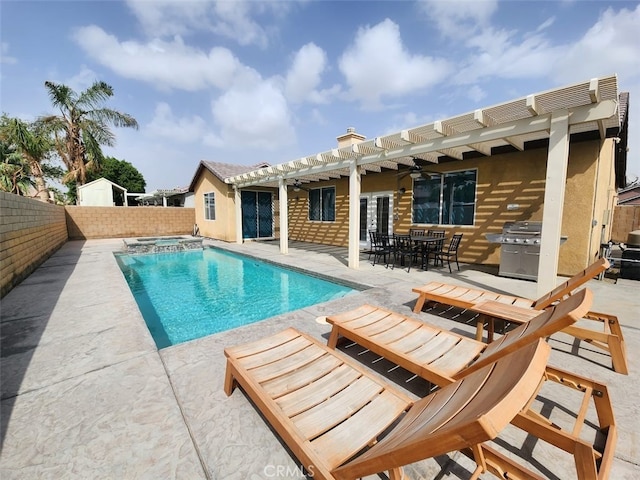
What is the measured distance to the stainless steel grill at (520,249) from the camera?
6348 millimetres

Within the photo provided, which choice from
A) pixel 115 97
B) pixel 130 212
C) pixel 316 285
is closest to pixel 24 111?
pixel 115 97

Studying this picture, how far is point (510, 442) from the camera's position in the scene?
188 cm

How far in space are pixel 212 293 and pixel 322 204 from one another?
25.9ft

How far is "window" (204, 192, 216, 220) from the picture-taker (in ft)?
54.9

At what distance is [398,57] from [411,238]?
730 centimetres

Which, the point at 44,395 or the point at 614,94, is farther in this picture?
the point at 614,94

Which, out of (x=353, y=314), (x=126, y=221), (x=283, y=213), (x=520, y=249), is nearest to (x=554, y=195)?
(x=520, y=249)

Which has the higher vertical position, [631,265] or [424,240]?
[424,240]

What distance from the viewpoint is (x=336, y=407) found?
1.80 metres

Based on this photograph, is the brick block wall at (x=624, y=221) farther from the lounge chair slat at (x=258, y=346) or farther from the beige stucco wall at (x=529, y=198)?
the lounge chair slat at (x=258, y=346)

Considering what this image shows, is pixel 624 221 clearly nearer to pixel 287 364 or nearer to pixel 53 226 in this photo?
pixel 287 364

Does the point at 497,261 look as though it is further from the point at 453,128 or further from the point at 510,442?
the point at 510,442

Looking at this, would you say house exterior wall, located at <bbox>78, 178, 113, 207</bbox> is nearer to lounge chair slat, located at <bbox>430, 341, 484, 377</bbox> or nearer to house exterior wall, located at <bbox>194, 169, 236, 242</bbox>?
house exterior wall, located at <bbox>194, 169, 236, 242</bbox>

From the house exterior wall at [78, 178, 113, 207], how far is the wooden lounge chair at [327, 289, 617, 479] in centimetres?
2405
